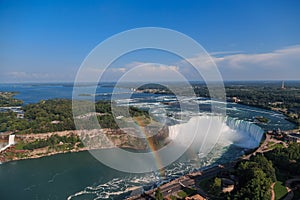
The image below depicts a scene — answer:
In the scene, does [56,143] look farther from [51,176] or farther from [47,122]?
[51,176]

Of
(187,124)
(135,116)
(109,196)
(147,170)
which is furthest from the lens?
(135,116)

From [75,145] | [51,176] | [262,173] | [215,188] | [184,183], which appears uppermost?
[262,173]

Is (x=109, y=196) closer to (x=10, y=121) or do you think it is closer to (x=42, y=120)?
(x=42, y=120)

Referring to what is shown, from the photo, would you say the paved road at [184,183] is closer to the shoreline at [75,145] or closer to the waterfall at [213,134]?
the waterfall at [213,134]

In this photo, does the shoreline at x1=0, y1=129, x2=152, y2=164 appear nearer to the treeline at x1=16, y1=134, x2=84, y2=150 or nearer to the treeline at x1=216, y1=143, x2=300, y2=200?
the treeline at x1=16, y1=134, x2=84, y2=150

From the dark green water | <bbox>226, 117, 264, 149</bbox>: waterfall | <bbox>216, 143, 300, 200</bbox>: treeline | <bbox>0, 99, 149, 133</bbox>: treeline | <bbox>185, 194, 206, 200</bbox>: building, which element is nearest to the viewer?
<bbox>216, 143, 300, 200</bbox>: treeline

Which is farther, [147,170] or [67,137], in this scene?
[67,137]

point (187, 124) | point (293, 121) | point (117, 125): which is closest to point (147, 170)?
point (117, 125)

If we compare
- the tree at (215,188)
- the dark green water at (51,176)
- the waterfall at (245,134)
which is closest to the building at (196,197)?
the tree at (215,188)

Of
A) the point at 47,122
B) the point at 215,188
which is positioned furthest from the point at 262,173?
the point at 47,122

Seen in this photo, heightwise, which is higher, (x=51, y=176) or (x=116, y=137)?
(x=116, y=137)

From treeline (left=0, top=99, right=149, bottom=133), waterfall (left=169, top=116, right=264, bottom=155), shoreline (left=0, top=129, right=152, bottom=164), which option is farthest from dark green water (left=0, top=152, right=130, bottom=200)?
waterfall (left=169, top=116, right=264, bottom=155)
